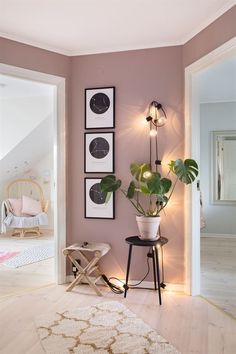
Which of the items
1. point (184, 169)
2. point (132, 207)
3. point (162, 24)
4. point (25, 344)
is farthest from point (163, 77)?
point (25, 344)

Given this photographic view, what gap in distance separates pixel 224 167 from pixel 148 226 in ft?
10.5

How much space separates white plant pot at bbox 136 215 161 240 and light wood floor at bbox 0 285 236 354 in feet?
1.92

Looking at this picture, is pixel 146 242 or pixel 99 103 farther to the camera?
pixel 99 103

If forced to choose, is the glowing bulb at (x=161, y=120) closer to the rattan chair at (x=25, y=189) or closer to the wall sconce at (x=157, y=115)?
the wall sconce at (x=157, y=115)

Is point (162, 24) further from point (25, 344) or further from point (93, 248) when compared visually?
point (25, 344)

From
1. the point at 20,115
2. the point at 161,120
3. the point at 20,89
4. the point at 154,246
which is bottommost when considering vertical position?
the point at 154,246

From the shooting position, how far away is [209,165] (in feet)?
18.1

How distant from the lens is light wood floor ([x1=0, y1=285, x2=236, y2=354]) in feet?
6.83

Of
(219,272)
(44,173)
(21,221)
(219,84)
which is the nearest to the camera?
(219,272)

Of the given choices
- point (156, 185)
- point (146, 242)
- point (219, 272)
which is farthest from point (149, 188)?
point (219, 272)

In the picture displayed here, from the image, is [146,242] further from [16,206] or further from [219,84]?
[16,206]

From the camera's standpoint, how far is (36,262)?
4.03m

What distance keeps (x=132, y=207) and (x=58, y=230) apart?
0.81 meters

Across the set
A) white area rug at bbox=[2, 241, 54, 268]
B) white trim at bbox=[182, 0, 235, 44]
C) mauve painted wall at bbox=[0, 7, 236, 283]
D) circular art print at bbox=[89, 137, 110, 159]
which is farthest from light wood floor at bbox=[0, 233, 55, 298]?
white trim at bbox=[182, 0, 235, 44]
